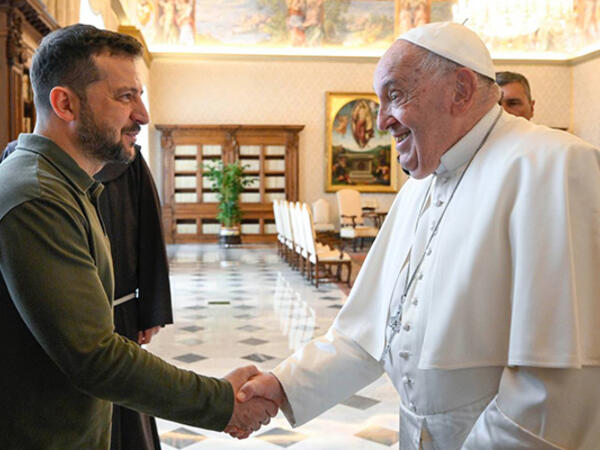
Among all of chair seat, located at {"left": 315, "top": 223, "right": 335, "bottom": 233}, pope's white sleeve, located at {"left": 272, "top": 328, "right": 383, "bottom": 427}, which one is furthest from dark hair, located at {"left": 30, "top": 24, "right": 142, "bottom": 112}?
chair seat, located at {"left": 315, "top": 223, "right": 335, "bottom": 233}

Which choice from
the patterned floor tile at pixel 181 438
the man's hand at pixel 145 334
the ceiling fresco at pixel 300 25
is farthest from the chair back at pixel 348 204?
the man's hand at pixel 145 334

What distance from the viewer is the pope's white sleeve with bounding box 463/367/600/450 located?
1.49m

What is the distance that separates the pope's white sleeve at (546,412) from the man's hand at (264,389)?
0.84m

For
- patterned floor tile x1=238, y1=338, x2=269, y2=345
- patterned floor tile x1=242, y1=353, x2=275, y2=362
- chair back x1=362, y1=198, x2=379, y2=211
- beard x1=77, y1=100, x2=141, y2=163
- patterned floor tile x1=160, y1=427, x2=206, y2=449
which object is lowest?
patterned floor tile x1=160, y1=427, x2=206, y2=449

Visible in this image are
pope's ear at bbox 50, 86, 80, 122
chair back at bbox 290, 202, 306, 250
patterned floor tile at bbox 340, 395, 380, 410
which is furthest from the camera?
chair back at bbox 290, 202, 306, 250

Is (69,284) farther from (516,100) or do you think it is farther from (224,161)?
(224,161)

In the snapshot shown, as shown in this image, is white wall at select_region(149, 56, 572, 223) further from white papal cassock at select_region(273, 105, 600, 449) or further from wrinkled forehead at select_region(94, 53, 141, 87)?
white papal cassock at select_region(273, 105, 600, 449)

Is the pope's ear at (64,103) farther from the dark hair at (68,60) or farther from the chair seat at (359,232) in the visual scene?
the chair seat at (359,232)

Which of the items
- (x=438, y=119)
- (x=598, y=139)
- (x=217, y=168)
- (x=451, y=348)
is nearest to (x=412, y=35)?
(x=438, y=119)

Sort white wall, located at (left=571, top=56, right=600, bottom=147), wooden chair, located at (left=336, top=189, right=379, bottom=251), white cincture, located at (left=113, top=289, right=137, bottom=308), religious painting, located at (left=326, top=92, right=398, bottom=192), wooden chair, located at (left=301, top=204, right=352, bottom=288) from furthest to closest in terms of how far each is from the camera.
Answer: religious painting, located at (left=326, top=92, right=398, bottom=192) → white wall, located at (left=571, top=56, right=600, bottom=147) → wooden chair, located at (left=336, top=189, right=379, bottom=251) → wooden chair, located at (left=301, top=204, right=352, bottom=288) → white cincture, located at (left=113, top=289, right=137, bottom=308)

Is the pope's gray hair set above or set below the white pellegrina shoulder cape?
above

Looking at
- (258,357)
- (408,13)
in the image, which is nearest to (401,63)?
(258,357)

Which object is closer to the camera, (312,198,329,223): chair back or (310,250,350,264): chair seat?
(310,250,350,264): chair seat

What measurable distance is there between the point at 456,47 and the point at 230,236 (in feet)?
49.7
